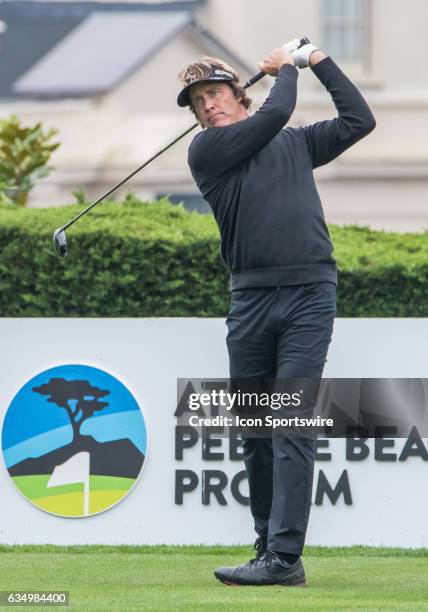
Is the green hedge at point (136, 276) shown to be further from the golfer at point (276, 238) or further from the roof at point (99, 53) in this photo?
the roof at point (99, 53)

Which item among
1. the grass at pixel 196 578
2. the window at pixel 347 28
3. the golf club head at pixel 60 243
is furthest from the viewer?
the window at pixel 347 28

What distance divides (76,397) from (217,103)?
171 cm

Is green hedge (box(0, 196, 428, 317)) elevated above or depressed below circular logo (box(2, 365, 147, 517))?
above

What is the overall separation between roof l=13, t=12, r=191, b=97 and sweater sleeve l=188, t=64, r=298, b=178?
1790 centimetres

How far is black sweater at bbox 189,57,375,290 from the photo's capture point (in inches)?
227

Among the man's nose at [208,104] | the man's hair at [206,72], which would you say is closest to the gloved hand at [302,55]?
the man's hair at [206,72]

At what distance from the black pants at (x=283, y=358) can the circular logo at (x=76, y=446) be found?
1.23m

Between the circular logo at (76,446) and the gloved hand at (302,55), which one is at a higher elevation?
the gloved hand at (302,55)

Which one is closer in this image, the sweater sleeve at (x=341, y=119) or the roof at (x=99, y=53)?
the sweater sleeve at (x=341, y=119)

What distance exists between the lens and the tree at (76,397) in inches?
279

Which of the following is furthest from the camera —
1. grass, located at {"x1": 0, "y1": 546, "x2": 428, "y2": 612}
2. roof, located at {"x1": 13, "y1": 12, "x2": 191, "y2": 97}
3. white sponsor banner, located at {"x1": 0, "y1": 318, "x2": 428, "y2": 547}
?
roof, located at {"x1": 13, "y1": 12, "x2": 191, "y2": 97}

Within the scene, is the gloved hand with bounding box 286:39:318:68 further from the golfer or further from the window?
the window

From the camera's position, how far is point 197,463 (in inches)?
279

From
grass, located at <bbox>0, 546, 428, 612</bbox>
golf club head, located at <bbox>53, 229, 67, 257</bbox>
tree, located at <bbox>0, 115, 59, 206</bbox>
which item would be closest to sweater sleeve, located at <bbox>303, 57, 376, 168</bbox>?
golf club head, located at <bbox>53, 229, 67, 257</bbox>
